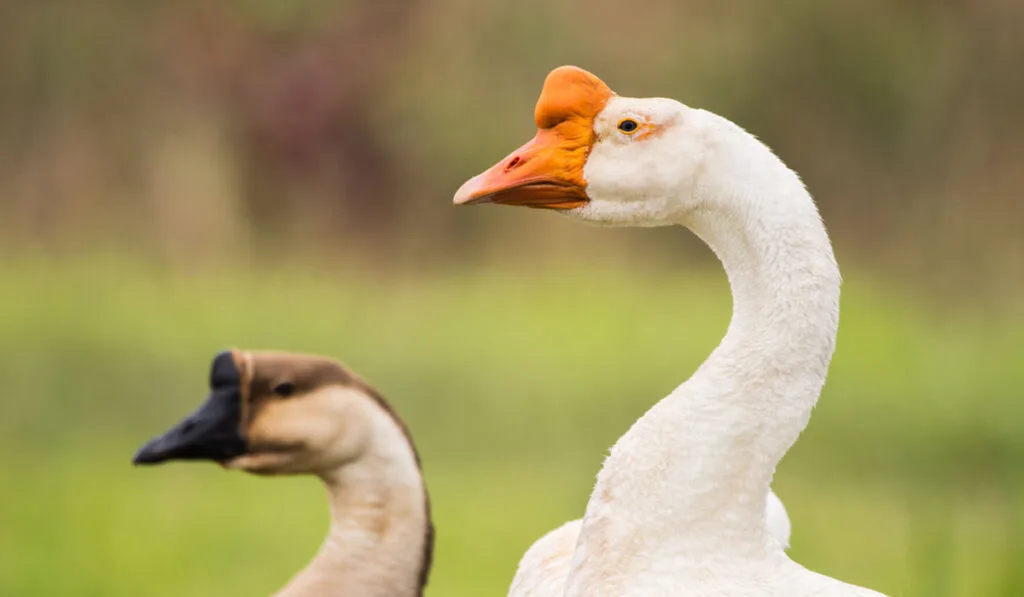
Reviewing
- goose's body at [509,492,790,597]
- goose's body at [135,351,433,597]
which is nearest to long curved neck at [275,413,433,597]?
goose's body at [135,351,433,597]

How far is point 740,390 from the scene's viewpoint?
2146 mm

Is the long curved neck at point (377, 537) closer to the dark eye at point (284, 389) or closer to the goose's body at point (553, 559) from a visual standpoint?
the dark eye at point (284, 389)

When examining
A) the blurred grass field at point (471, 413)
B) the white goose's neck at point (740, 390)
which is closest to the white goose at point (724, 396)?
the white goose's neck at point (740, 390)

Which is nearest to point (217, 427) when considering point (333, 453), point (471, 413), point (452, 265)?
point (333, 453)

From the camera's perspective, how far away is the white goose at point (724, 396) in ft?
6.97

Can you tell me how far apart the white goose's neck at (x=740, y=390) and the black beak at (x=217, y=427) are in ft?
3.83

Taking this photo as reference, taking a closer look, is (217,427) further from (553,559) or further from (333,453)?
(553,559)

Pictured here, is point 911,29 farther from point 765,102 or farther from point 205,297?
point 205,297

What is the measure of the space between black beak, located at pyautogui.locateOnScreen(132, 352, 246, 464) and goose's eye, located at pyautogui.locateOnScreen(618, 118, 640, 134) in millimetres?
1205

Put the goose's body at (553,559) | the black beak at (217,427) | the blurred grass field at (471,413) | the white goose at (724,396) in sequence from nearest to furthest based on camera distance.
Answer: the white goose at (724,396)
the goose's body at (553,559)
the black beak at (217,427)
the blurred grass field at (471,413)

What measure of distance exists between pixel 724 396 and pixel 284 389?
128 cm

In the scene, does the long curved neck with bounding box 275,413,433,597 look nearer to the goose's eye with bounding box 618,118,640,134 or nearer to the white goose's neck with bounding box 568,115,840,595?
the white goose's neck with bounding box 568,115,840,595

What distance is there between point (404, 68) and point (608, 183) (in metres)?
9.12

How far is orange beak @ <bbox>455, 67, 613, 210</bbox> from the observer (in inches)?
89.0
